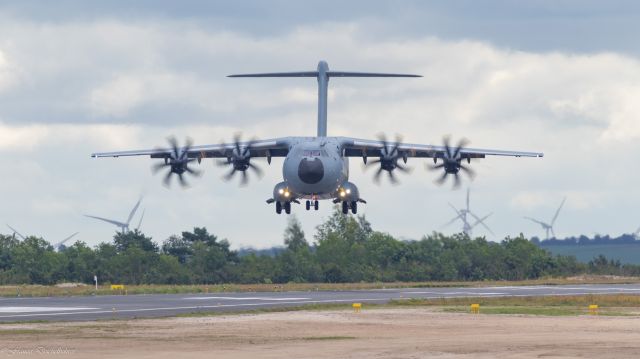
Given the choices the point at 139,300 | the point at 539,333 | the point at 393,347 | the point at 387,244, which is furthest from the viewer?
the point at 387,244

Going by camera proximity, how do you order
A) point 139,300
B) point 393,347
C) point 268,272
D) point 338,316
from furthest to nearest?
1. point 268,272
2. point 139,300
3. point 338,316
4. point 393,347

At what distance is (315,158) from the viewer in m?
75.3

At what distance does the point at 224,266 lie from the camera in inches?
4584

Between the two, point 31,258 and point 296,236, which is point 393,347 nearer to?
point 31,258

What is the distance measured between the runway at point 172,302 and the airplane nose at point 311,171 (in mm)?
7430

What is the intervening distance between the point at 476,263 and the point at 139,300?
58309mm

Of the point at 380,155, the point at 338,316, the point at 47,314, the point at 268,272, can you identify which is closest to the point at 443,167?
the point at 380,155

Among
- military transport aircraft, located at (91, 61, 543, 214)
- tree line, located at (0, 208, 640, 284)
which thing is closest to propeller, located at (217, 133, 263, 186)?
military transport aircraft, located at (91, 61, 543, 214)

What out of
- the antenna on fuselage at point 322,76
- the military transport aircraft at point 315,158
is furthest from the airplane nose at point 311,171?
the antenna on fuselage at point 322,76

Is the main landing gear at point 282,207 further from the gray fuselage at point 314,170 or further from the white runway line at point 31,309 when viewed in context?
the white runway line at point 31,309

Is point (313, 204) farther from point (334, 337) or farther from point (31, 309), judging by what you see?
point (334, 337)

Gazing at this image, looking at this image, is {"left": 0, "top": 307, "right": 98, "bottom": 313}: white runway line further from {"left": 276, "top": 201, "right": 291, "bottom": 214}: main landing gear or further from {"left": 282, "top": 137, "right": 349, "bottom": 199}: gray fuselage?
{"left": 276, "top": 201, "right": 291, "bottom": 214}: main landing gear

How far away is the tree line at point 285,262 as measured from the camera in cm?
11206

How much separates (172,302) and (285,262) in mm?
44636
